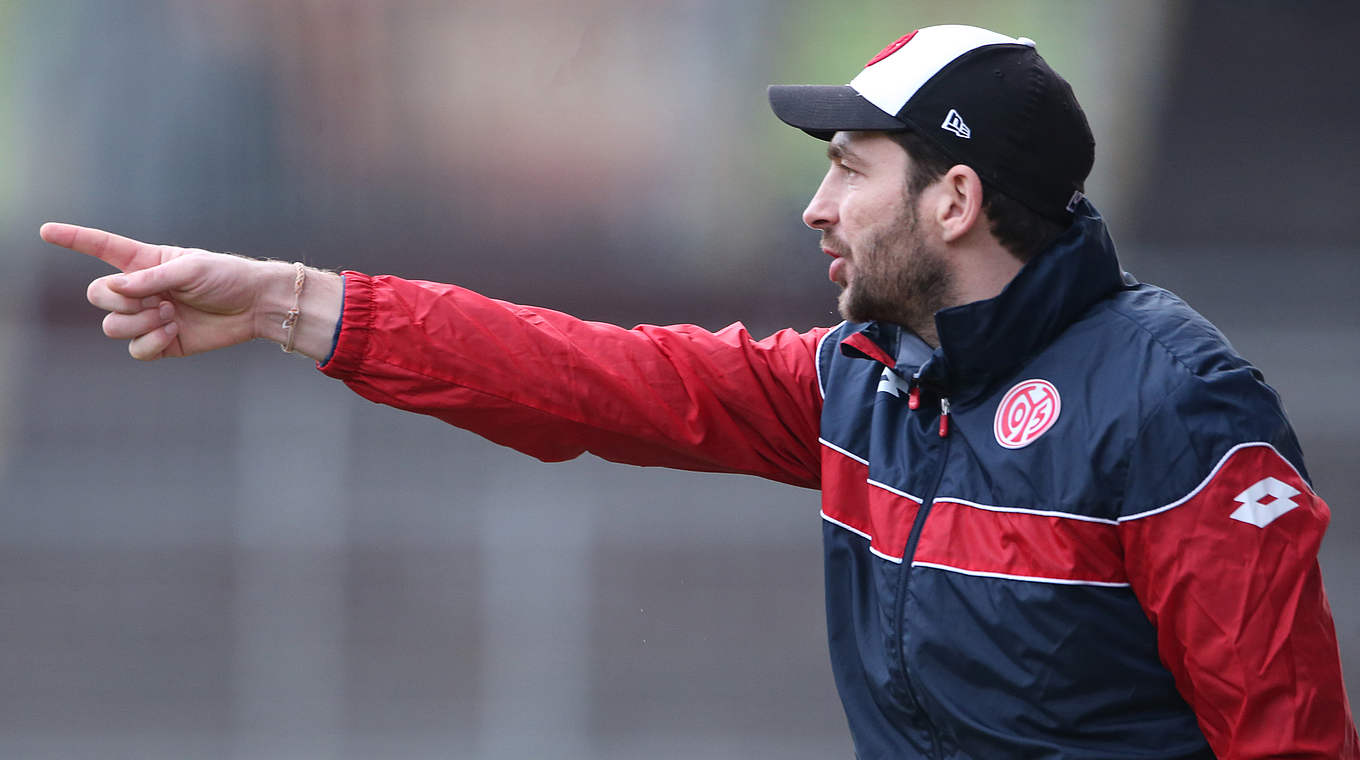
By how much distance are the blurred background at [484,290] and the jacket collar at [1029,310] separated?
3.42 metres

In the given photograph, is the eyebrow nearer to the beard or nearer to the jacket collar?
the beard

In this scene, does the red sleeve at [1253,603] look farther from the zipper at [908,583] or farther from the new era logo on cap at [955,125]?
the new era logo on cap at [955,125]

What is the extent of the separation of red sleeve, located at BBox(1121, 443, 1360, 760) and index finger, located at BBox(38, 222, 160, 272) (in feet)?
4.84

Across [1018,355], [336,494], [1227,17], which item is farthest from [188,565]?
[1227,17]

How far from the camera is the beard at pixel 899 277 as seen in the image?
2.20 meters

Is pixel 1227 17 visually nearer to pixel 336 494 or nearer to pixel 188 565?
pixel 336 494

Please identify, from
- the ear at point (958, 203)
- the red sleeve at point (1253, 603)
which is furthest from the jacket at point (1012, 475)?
the ear at point (958, 203)

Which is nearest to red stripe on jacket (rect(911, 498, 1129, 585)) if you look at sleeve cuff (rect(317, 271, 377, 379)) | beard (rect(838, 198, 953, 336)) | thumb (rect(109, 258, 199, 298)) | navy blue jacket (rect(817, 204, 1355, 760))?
navy blue jacket (rect(817, 204, 1355, 760))

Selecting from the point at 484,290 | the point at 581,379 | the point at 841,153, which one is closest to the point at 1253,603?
the point at 841,153

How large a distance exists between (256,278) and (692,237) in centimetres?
403

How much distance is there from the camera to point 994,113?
211cm

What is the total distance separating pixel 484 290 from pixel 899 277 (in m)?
4.14

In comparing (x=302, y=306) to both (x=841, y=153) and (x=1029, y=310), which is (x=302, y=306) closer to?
(x=841, y=153)

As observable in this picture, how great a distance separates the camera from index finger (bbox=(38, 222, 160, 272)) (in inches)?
85.5
